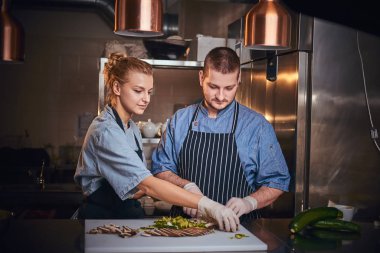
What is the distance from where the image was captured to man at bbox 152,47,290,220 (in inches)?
126

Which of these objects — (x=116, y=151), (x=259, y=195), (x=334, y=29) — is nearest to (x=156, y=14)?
(x=116, y=151)

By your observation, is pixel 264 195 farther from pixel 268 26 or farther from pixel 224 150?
pixel 268 26

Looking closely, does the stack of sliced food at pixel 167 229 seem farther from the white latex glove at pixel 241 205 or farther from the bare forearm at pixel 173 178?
the bare forearm at pixel 173 178

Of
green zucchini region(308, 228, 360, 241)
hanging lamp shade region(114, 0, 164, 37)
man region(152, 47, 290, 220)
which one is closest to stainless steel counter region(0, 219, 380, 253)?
green zucchini region(308, 228, 360, 241)

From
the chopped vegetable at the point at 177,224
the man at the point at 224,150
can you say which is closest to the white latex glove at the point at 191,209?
the man at the point at 224,150

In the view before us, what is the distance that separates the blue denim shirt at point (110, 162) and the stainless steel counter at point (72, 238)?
0.89ft

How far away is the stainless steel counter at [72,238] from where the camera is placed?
84.4 inches

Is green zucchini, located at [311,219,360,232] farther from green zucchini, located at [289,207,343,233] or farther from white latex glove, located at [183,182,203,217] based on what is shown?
white latex glove, located at [183,182,203,217]

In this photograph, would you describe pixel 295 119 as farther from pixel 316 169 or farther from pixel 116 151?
pixel 116 151

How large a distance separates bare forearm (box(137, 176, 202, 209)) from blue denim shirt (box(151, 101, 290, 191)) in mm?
A: 694

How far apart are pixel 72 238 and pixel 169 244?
16.2 inches

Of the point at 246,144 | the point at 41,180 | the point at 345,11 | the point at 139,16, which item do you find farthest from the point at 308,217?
the point at 41,180

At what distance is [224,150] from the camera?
10.7 feet

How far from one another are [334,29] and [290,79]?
0.40m
